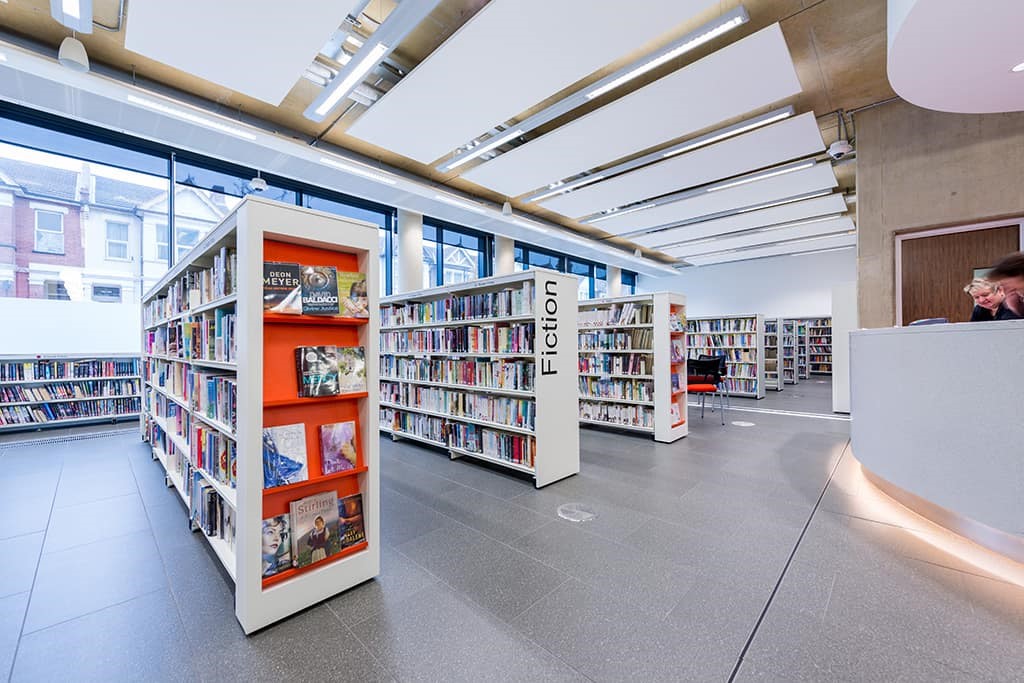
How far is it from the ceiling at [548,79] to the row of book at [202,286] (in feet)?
7.38

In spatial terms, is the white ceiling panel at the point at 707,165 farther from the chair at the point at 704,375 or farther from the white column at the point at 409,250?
the chair at the point at 704,375

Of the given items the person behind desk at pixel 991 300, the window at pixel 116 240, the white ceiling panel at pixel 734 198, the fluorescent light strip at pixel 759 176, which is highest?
the fluorescent light strip at pixel 759 176

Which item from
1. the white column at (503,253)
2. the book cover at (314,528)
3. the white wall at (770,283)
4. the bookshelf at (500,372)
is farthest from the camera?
the white wall at (770,283)

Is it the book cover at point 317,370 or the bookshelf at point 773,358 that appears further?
the bookshelf at point 773,358

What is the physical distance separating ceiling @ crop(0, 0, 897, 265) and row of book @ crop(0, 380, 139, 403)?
4713mm

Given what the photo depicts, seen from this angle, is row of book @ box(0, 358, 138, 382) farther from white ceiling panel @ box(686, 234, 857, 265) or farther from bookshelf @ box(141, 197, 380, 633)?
white ceiling panel @ box(686, 234, 857, 265)

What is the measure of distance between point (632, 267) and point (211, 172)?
1133 centimetres

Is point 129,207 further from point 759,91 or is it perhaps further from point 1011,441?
point 1011,441

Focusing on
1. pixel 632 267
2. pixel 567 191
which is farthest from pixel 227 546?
pixel 632 267

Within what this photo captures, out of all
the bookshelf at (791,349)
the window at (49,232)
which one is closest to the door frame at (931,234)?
the bookshelf at (791,349)

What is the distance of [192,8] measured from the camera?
10.9 feet

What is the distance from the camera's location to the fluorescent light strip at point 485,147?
5523mm

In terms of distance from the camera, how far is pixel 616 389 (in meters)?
5.89

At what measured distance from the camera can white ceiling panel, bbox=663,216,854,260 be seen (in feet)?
31.7
